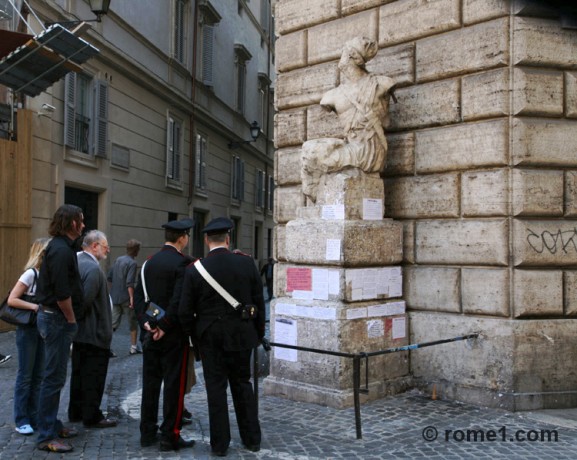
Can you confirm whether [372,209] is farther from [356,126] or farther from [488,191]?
[488,191]

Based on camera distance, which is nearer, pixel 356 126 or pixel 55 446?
pixel 55 446

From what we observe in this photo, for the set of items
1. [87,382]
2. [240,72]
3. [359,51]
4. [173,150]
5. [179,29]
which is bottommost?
[87,382]

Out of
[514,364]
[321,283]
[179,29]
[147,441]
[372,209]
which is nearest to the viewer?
[147,441]

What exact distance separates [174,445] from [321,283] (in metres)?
2.27

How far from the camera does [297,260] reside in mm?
6996

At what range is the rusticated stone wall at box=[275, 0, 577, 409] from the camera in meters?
6.43

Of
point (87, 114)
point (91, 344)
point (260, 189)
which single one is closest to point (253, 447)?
point (91, 344)

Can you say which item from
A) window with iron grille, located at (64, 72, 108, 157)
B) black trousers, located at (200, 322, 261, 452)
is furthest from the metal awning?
black trousers, located at (200, 322, 261, 452)

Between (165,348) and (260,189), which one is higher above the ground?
(260,189)

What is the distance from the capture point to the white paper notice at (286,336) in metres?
6.88

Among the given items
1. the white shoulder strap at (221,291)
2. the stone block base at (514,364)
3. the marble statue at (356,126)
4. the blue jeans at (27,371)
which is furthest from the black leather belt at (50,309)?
the stone block base at (514,364)

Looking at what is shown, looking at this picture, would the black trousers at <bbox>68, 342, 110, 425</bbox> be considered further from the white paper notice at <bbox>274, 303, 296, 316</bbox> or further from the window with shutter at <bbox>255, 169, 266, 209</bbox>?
the window with shutter at <bbox>255, 169, 266, 209</bbox>

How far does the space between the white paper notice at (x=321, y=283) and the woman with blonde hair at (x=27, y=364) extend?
259cm

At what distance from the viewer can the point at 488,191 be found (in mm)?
6582
